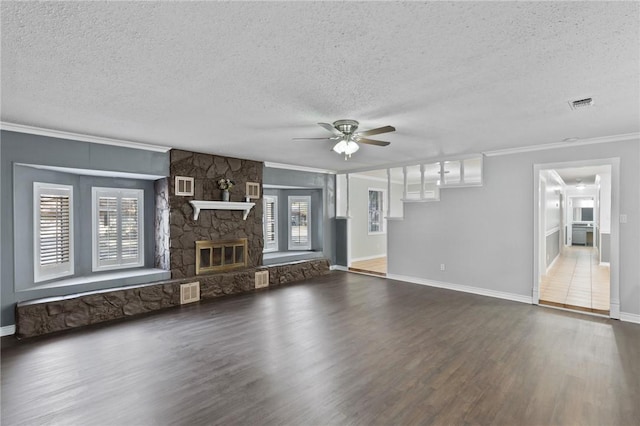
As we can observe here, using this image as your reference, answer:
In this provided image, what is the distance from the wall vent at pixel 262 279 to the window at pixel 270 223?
1347mm

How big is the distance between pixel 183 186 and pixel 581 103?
5456mm

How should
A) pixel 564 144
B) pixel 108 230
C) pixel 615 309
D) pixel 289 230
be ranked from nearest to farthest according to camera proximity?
pixel 615 309
pixel 564 144
pixel 108 230
pixel 289 230

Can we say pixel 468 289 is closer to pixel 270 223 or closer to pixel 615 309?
pixel 615 309

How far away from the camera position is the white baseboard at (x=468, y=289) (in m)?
5.39

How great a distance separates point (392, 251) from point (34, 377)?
19.8 feet

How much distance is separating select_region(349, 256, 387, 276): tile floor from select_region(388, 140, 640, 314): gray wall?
2.88ft

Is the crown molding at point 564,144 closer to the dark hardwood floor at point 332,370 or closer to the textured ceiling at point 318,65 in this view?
the textured ceiling at point 318,65

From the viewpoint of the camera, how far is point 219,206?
597 centimetres

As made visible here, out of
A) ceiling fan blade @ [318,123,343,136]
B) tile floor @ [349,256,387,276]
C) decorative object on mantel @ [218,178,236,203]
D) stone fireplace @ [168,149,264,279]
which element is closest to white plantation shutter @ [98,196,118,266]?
stone fireplace @ [168,149,264,279]

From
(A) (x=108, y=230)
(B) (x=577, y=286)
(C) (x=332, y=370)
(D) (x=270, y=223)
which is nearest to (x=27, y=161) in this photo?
(A) (x=108, y=230)

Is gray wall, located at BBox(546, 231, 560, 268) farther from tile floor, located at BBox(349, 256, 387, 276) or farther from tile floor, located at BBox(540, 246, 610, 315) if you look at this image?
tile floor, located at BBox(349, 256, 387, 276)

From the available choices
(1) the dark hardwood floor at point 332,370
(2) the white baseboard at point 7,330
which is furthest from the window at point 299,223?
(2) the white baseboard at point 7,330

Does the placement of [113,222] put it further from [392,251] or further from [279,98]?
[392,251]

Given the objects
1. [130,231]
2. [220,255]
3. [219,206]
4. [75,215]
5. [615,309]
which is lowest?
[615,309]
